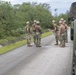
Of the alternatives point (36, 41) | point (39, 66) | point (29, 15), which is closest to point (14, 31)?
point (36, 41)

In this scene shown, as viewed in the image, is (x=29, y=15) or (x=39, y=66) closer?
(x=39, y=66)

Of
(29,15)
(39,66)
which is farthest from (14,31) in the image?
(39,66)

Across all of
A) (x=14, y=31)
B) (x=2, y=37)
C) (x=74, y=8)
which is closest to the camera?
(x=74, y=8)

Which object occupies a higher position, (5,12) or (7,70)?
(5,12)

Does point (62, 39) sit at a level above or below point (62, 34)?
below

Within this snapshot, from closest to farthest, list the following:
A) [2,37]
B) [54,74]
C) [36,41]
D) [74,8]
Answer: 1. [54,74]
2. [74,8]
3. [36,41]
4. [2,37]

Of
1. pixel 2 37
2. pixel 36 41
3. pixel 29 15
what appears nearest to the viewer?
pixel 36 41

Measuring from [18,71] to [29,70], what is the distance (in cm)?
44

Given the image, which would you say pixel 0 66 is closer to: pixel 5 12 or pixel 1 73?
pixel 1 73

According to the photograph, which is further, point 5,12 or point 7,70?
point 5,12

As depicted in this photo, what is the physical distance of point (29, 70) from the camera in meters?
11.8

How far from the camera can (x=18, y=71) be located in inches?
455

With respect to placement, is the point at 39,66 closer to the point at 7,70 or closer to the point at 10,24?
the point at 7,70

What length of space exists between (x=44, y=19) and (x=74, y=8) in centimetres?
5267
